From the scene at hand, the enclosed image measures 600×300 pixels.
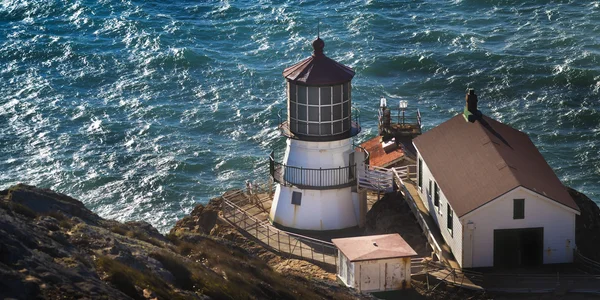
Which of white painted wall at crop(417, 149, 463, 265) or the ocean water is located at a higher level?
white painted wall at crop(417, 149, 463, 265)

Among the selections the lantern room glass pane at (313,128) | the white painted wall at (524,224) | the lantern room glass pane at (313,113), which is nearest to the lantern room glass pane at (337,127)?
the lantern room glass pane at (313,128)

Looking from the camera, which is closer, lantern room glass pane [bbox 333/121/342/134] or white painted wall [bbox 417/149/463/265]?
white painted wall [bbox 417/149/463/265]

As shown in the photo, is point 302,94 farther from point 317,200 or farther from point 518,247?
point 518,247

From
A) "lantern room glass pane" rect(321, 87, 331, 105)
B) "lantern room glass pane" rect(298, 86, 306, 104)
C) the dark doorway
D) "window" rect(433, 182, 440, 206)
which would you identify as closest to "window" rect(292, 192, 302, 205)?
"lantern room glass pane" rect(298, 86, 306, 104)

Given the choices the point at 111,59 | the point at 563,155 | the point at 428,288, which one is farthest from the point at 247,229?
the point at 111,59

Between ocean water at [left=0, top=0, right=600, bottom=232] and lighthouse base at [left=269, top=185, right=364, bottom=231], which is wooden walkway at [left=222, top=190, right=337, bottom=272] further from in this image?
ocean water at [left=0, top=0, right=600, bottom=232]

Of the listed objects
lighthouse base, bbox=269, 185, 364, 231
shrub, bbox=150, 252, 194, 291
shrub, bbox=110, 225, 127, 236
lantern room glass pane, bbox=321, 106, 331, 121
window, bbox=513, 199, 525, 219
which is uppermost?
shrub, bbox=150, 252, 194, 291

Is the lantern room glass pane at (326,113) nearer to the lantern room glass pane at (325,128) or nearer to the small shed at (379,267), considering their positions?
the lantern room glass pane at (325,128)
